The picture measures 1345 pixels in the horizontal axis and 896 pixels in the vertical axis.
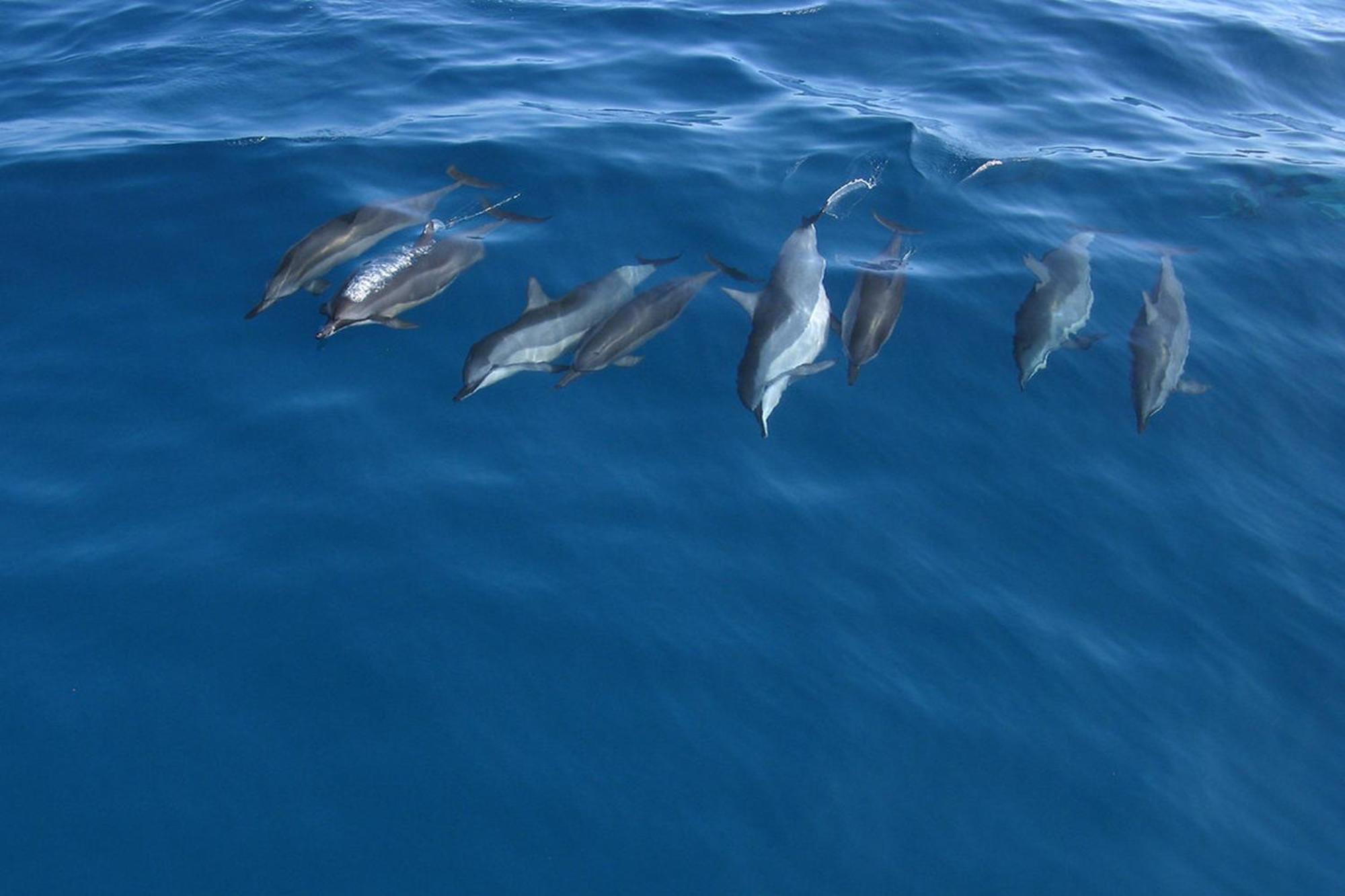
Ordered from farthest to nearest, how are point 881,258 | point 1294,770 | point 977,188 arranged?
1. point 977,188
2. point 881,258
3. point 1294,770

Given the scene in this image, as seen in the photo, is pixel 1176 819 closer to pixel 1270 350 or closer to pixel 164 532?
pixel 1270 350

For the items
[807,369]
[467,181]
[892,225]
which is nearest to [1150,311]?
Answer: [892,225]

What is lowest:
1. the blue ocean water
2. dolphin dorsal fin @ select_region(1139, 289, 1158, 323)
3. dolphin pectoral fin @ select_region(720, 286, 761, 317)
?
the blue ocean water

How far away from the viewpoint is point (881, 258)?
9.71m

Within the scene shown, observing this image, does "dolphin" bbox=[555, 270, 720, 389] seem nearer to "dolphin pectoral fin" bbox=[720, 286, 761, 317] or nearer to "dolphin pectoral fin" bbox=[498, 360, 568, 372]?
"dolphin pectoral fin" bbox=[498, 360, 568, 372]

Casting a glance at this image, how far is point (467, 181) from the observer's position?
10.4m

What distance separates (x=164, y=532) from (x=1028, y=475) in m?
6.32

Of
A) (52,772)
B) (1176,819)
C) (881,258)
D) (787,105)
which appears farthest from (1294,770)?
(787,105)

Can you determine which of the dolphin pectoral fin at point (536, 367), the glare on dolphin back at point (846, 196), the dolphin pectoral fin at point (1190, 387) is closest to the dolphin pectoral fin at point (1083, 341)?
the dolphin pectoral fin at point (1190, 387)

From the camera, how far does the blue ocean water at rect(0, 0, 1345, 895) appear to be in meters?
5.53

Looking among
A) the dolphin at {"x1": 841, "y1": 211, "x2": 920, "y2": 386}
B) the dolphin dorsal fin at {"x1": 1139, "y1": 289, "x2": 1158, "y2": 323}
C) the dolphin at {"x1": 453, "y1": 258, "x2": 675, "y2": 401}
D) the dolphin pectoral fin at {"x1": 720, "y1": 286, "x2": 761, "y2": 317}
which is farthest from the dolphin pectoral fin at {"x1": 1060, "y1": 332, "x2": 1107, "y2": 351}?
the dolphin at {"x1": 453, "y1": 258, "x2": 675, "y2": 401}

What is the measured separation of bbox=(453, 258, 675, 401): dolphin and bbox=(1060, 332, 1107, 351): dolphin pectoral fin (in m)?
3.95

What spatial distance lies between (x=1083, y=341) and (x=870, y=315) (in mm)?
2051

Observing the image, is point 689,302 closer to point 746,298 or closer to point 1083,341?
point 746,298
